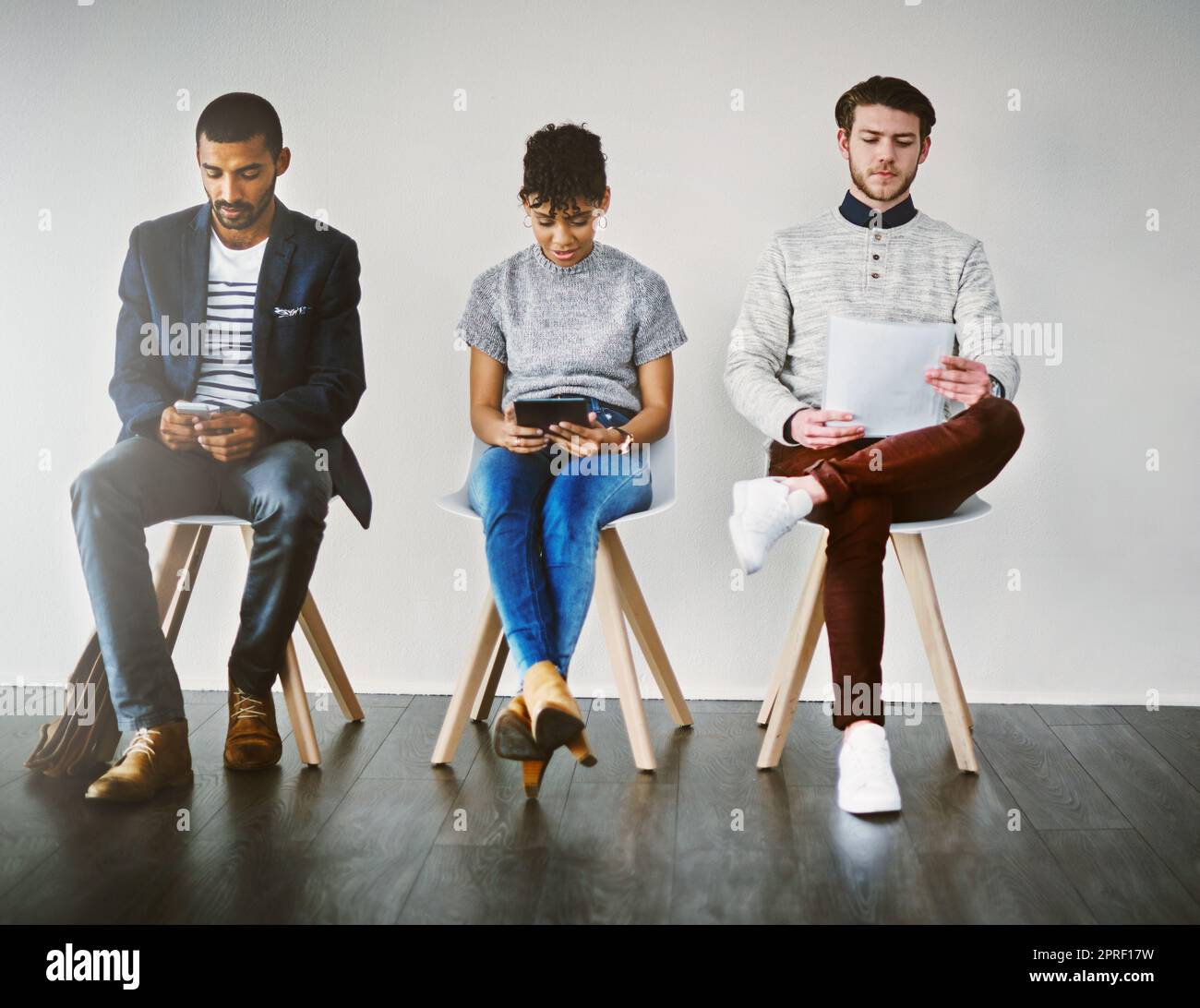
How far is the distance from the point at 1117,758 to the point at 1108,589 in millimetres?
562

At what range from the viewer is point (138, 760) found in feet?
7.67

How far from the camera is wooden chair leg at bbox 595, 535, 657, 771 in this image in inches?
97.8

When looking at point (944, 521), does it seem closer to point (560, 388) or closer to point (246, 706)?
point (560, 388)

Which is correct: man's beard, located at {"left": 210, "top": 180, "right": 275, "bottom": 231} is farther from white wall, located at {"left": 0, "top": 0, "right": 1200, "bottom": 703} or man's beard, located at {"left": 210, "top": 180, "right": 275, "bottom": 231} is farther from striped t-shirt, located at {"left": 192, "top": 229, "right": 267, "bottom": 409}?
white wall, located at {"left": 0, "top": 0, "right": 1200, "bottom": 703}

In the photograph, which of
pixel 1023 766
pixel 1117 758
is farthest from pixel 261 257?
pixel 1117 758

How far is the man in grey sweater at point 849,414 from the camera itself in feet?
7.45

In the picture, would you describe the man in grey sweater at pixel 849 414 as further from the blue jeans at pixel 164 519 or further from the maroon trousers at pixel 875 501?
the blue jeans at pixel 164 519

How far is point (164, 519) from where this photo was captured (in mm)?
2533

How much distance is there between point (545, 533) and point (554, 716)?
1.37 feet

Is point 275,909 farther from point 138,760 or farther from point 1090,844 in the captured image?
point 1090,844

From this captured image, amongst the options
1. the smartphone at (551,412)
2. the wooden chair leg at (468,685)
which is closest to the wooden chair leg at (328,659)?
the wooden chair leg at (468,685)

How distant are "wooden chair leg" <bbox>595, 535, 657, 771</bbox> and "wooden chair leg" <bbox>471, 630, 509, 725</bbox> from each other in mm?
355

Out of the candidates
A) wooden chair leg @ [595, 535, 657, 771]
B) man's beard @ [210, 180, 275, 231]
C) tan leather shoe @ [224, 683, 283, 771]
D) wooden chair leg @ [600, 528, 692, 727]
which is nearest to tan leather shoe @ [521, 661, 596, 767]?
wooden chair leg @ [595, 535, 657, 771]

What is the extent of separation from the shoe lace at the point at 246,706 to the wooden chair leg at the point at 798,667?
3.30 ft
